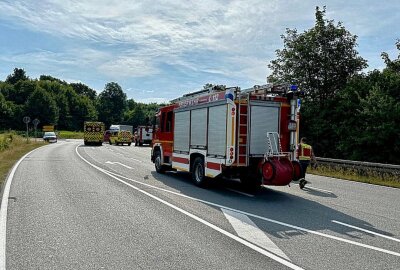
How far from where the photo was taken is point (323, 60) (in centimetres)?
3012

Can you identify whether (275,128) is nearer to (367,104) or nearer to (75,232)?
(75,232)

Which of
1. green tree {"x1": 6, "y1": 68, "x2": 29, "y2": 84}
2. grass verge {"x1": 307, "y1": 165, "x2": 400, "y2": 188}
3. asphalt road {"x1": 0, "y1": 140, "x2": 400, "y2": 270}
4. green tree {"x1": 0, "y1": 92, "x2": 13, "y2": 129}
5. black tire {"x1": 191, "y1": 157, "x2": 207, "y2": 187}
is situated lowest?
asphalt road {"x1": 0, "y1": 140, "x2": 400, "y2": 270}

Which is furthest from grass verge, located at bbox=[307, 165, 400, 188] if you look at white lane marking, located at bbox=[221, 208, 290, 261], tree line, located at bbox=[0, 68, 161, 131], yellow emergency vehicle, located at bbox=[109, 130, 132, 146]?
tree line, located at bbox=[0, 68, 161, 131]

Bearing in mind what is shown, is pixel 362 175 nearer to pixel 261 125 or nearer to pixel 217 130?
pixel 261 125

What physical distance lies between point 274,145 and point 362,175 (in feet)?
25.5

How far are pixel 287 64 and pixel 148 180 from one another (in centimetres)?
2047

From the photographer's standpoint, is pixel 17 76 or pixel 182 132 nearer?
pixel 182 132

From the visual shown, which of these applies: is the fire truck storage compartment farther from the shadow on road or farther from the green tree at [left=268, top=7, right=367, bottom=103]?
the green tree at [left=268, top=7, right=367, bottom=103]

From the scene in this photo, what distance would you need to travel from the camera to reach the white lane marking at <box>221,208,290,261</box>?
608 centimetres

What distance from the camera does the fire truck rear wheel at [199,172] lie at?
1262cm

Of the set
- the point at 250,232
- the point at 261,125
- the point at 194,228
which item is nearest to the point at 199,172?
the point at 261,125

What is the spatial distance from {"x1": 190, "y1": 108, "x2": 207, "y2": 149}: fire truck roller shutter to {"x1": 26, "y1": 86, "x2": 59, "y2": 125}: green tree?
9736cm

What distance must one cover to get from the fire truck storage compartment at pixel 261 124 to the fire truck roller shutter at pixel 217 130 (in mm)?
816

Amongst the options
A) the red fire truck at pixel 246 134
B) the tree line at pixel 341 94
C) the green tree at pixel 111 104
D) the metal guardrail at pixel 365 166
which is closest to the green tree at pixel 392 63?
the tree line at pixel 341 94
